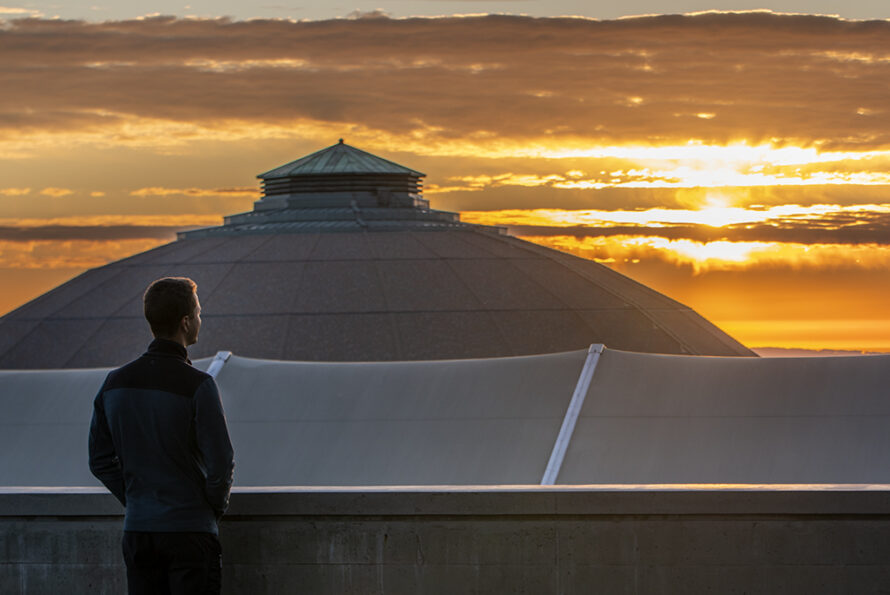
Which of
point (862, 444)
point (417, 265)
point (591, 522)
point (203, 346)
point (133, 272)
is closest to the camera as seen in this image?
point (591, 522)

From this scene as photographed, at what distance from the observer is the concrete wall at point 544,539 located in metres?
9.36

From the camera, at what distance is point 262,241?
2317 inches

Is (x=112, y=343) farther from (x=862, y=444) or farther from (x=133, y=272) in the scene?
(x=862, y=444)

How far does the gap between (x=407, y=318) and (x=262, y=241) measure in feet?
34.5

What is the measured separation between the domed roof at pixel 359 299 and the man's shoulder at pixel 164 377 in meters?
41.0

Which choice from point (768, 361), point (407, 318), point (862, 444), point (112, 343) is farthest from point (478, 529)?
point (112, 343)

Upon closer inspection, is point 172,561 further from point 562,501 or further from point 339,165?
point 339,165

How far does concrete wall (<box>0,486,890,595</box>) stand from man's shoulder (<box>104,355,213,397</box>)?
6.06ft

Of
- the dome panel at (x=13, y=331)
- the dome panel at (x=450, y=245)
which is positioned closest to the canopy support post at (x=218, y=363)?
the dome panel at (x=450, y=245)

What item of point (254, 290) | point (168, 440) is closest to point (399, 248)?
point (254, 290)

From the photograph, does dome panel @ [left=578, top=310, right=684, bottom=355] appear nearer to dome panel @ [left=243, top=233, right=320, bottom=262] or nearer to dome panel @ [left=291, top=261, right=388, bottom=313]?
dome panel @ [left=291, top=261, right=388, bottom=313]

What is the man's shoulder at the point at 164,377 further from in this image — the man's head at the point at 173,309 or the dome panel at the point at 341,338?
the dome panel at the point at 341,338

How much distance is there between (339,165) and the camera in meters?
62.3

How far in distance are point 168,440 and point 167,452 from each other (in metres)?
0.08
